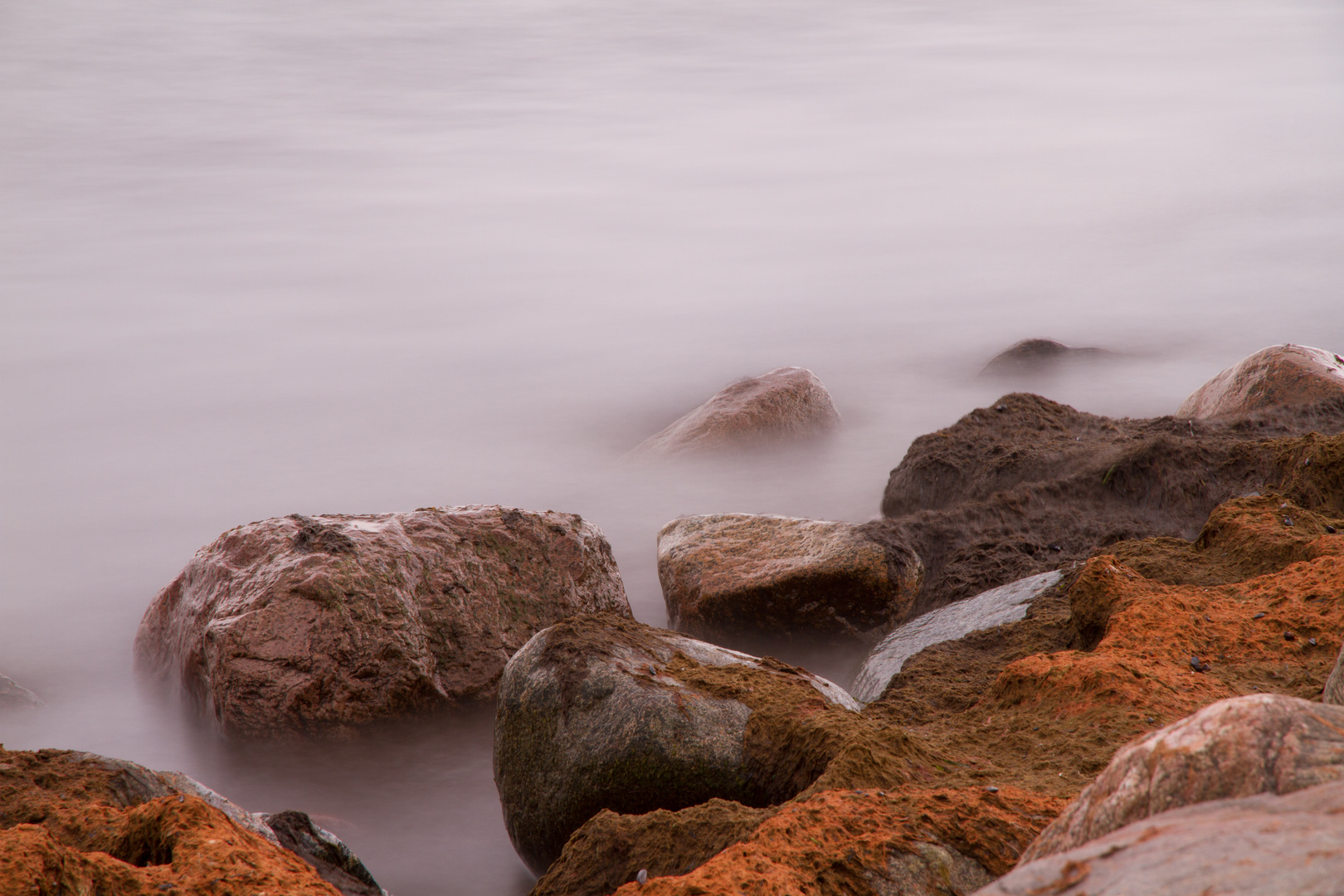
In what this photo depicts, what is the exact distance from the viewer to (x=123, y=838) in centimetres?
207

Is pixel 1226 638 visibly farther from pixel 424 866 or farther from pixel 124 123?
pixel 124 123

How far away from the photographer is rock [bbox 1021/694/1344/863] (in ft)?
4.36

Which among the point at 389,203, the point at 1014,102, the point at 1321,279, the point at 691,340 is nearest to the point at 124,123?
the point at 389,203

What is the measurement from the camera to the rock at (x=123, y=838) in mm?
1769

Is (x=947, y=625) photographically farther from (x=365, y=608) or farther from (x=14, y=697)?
(x=14, y=697)

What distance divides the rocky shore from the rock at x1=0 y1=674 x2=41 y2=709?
0.04 ft

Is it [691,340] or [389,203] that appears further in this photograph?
[389,203]

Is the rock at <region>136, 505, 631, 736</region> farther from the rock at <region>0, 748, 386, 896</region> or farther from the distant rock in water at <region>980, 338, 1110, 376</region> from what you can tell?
the distant rock in water at <region>980, 338, 1110, 376</region>

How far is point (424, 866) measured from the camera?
3705 mm

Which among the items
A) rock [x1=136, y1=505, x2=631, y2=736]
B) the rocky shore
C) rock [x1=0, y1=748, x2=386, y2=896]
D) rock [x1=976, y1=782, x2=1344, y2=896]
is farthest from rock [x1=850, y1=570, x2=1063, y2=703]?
rock [x1=976, y1=782, x2=1344, y2=896]

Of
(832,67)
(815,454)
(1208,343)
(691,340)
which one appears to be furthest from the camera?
(832,67)

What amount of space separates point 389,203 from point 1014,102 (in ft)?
57.5

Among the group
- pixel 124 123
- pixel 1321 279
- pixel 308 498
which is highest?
pixel 124 123

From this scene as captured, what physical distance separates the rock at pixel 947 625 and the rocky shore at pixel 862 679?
26 millimetres
